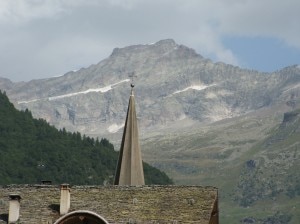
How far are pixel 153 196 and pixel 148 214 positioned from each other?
172 cm

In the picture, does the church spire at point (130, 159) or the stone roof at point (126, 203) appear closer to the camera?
the stone roof at point (126, 203)

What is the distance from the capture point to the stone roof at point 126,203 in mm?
41594

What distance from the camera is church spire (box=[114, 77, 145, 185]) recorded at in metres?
63.2

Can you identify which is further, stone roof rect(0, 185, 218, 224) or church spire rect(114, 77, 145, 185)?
church spire rect(114, 77, 145, 185)

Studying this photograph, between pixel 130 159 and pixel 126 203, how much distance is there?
20562 mm

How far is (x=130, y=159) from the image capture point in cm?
6372

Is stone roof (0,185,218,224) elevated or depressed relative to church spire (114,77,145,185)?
depressed

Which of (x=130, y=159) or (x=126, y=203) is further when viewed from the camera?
(x=130, y=159)

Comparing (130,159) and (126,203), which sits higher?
(130,159)

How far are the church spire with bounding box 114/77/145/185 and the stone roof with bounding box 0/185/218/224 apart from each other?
1825 centimetres

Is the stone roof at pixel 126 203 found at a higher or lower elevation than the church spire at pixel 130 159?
lower

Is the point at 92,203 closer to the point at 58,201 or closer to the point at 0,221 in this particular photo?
the point at 58,201

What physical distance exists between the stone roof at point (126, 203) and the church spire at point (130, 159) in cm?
1825

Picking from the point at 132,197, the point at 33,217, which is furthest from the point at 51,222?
the point at 132,197
